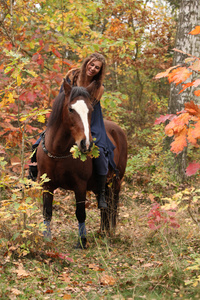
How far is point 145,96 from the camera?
55.6 ft

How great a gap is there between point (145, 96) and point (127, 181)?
30.1 feet

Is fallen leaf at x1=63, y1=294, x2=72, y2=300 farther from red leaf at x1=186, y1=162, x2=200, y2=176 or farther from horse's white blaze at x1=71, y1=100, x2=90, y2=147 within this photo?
horse's white blaze at x1=71, y1=100, x2=90, y2=147

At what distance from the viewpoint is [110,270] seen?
353 centimetres

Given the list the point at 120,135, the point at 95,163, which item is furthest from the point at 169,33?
the point at 95,163

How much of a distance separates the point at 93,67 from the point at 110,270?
2733 millimetres

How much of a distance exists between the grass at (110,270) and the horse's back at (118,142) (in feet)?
4.60

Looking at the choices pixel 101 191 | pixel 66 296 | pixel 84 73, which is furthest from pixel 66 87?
pixel 66 296

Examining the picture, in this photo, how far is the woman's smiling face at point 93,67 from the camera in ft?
15.0

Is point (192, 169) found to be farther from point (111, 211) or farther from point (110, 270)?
point (111, 211)

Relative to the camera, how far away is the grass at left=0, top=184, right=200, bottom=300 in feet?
9.27

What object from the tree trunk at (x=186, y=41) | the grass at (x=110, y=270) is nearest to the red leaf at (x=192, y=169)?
the grass at (x=110, y=270)

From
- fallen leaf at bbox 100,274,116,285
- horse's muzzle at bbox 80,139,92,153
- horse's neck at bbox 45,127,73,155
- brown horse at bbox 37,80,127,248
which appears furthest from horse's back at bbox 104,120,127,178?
fallen leaf at bbox 100,274,116,285

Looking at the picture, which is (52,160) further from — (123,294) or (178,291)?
(178,291)

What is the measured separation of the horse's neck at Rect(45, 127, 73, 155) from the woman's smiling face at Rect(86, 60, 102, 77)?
1024mm
